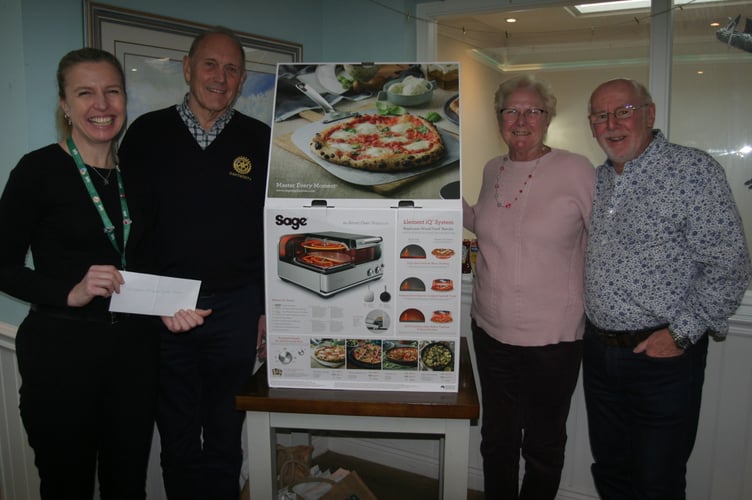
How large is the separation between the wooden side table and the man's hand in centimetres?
48

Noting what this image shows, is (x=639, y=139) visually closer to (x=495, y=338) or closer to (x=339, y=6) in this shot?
(x=495, y=338)

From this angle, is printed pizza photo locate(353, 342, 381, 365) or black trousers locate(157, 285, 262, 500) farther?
black trousers locate(157, 285, 262, 500)

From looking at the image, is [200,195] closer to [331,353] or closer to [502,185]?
[331,353]

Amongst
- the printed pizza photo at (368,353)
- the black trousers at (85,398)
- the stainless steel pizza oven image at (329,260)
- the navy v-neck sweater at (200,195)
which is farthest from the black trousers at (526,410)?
the black trousers at (85,398)

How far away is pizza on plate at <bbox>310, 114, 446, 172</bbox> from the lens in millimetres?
1386

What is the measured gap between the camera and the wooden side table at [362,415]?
1339 mm

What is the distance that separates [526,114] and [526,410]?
915 mm

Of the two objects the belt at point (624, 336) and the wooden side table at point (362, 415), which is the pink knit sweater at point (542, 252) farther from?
the wooden side table at point (362, 415)

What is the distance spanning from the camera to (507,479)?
69.6 inches

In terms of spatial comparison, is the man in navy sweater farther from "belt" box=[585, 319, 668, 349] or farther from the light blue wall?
"belt" box=[585, 319, 668, 349]

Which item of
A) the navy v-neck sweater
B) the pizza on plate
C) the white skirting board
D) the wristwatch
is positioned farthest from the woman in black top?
the wristwatch

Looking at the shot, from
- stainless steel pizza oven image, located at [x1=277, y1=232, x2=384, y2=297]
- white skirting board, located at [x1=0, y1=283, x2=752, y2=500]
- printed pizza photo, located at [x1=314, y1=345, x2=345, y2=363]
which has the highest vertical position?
stainless steel pizza oven image, located at [x1=277, y1=232, x2=384, y2=297]

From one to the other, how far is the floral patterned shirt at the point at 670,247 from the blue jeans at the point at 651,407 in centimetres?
9

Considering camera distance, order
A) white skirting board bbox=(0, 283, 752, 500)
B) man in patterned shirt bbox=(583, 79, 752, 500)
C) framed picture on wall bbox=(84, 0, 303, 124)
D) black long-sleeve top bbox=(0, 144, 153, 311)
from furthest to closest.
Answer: white skirting board bbox=(0, 283, 752, 500), framed picture on wall bbox=(84, 0, 303, 124), man in patterned shirt bbox=(583, 79, 752, 500), black long-sleeve top bbox=(0, 144, 153, 311)
